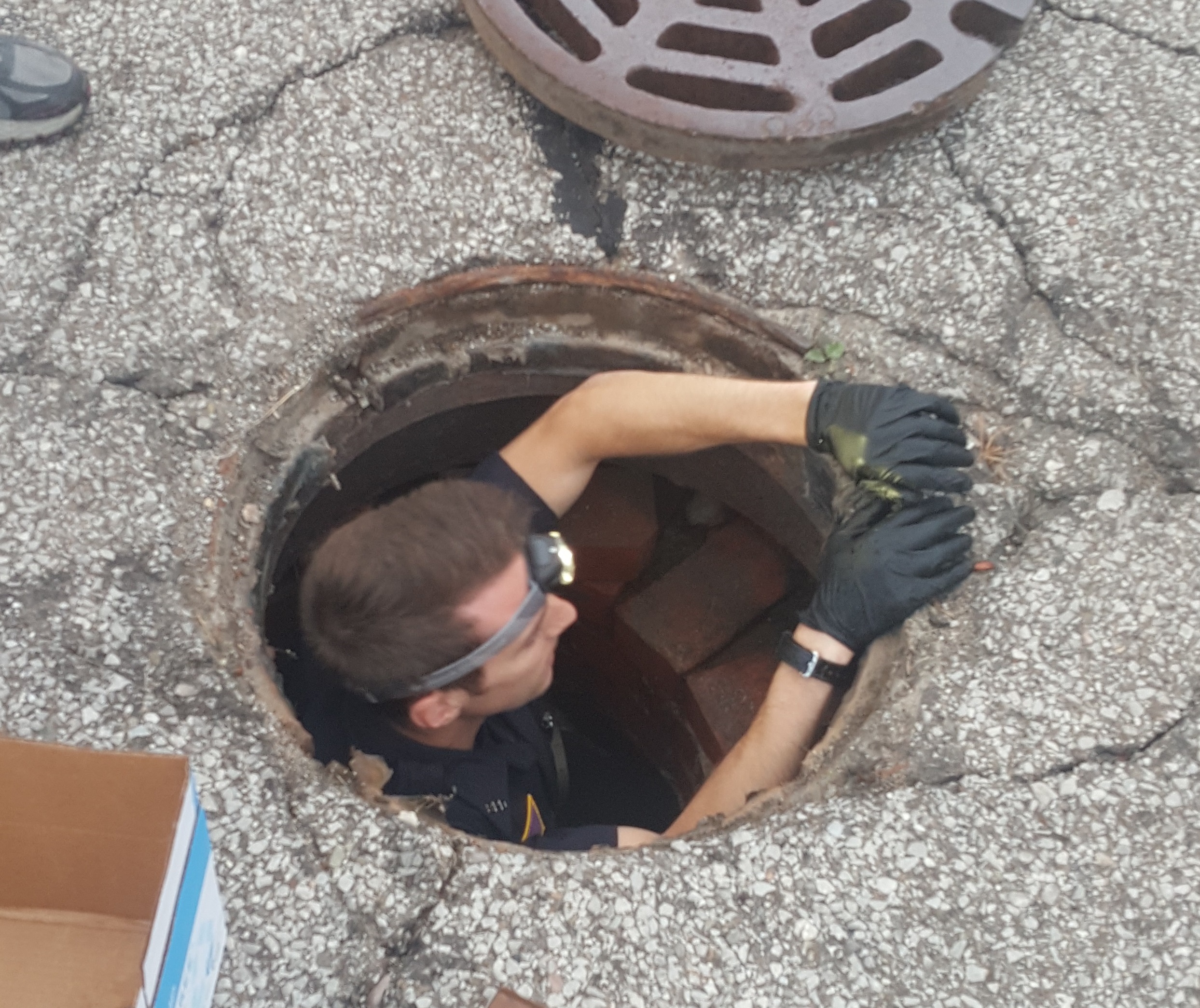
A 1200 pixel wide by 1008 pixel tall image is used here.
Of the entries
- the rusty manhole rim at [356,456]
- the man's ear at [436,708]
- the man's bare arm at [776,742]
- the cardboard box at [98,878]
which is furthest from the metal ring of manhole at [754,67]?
the cardboard box at [98,878]

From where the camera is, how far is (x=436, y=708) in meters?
1.83

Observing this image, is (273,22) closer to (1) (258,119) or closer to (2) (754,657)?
(1) (258,119)

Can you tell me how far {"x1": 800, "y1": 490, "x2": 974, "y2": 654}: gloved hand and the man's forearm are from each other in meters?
0.07

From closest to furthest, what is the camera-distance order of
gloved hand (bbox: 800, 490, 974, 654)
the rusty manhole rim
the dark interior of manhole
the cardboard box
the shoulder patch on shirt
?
the cardboard box < the rusty manhole rim < gloved hand (bbox: 800, 490, 974, 654) < the shoulder patch on shirt < the dark interior of manhole

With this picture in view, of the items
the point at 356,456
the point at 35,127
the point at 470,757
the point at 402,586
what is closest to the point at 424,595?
the point at 402,586

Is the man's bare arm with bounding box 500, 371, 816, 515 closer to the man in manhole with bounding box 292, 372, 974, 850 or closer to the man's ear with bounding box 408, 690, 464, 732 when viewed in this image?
the man in manhole with bounding box 292, 372, 974, 850

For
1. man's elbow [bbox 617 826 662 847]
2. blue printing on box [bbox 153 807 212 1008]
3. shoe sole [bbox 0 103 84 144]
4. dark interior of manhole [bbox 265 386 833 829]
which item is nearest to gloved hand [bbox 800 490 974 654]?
man's elbow [bbox 617 826 662 847]

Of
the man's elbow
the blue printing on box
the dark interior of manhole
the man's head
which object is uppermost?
the blue printing on box

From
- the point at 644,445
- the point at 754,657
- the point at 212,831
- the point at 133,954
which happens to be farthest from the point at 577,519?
the point at 133,954

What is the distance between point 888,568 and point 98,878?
1.23m

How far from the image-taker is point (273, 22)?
6.84 ft

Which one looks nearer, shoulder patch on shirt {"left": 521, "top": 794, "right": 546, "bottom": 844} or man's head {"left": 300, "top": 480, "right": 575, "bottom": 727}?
man's head {"left": 300, "top": 480, "right": 575, "bottom": 727}

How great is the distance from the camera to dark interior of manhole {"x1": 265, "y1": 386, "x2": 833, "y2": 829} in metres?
2.57

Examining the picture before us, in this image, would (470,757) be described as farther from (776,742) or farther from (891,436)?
(891,436)
